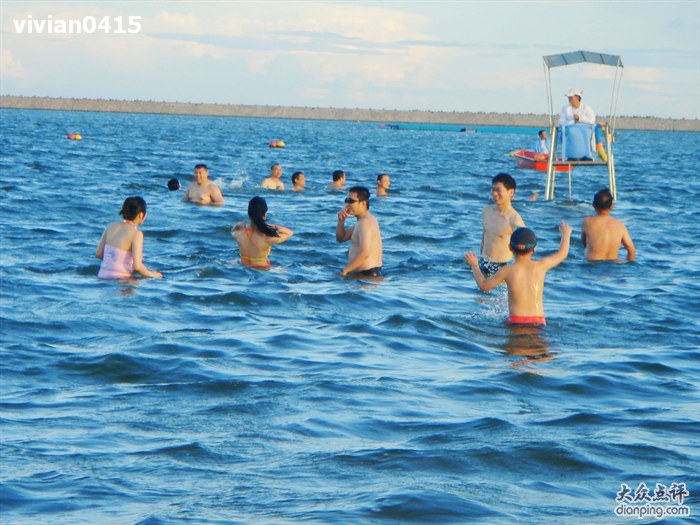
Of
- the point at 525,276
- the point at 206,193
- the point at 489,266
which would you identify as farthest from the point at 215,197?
the point at 525,276

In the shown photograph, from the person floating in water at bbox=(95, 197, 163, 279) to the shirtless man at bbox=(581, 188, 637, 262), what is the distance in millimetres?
5824

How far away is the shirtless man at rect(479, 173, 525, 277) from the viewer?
11773 millimetres

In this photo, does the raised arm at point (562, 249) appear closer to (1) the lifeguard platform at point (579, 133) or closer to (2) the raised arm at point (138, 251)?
(2) the raised arm at point (138, 251)

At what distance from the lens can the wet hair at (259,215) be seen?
1255cm

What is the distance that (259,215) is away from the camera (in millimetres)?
12586

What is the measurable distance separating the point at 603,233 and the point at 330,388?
24.1ft

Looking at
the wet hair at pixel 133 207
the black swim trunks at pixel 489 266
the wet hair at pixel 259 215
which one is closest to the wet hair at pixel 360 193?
the wet hair at pixel 259 215

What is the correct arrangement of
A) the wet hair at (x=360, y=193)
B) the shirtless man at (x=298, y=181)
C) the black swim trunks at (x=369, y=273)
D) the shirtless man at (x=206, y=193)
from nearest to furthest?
the wet hair at (x=360, y=193)
the black swim trunks at (x=369, y=273)
the shirtless man at (x=206, y=193)
the shirtless man at (x=298, y=181)

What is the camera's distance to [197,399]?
7.70m

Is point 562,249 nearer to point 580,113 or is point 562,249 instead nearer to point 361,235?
point 361,235

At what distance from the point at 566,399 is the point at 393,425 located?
61.6 inches

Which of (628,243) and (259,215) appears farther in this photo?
(628,243)

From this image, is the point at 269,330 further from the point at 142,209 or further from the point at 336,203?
the point at 336,203

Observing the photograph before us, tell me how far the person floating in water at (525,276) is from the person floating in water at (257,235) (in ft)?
11.5
